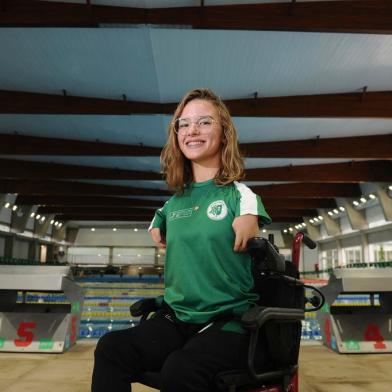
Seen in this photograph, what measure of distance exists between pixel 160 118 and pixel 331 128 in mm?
5159

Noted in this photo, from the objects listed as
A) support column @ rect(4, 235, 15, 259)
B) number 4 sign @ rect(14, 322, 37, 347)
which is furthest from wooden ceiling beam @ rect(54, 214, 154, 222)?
number 4 sign @ rect(14, 322, 37, 347)

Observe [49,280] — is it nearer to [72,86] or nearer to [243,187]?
[243,187]

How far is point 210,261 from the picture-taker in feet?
5.07

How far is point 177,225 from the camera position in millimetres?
1668

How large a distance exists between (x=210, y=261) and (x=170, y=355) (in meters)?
0.35

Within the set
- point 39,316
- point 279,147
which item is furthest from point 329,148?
point 39,316

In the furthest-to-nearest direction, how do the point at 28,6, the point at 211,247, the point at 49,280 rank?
the point at 28,6
the point at 49,280
the point at 211,247

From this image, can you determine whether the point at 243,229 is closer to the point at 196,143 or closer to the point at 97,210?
the point at 196,143

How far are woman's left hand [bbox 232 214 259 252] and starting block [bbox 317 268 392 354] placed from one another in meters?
3.72

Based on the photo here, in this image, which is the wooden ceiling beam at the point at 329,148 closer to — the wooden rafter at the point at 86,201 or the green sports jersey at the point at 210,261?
the wooden rafter at the point at 86,201

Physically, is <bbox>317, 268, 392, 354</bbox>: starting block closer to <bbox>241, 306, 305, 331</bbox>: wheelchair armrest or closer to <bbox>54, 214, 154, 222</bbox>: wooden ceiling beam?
<bbox>241, 306, 305, 331</bbox>: wheelchair armrest

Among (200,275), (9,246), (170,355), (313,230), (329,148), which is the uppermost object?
(329,148)

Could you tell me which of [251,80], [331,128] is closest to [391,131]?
[331,128]

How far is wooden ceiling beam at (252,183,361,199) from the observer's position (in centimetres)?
2089
